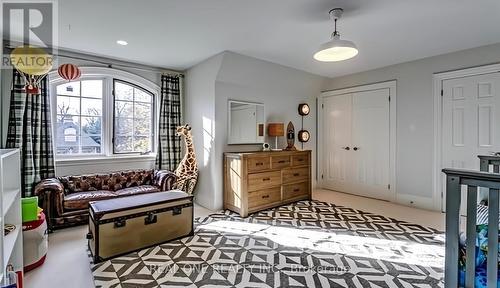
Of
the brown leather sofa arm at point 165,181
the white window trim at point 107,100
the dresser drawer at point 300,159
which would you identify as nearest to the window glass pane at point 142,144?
the white window trim at point 107,100

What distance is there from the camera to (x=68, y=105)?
3801 mm

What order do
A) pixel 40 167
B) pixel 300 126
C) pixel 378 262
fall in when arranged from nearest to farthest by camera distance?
pixel 378 262 → pixel 40 167 → pixel 300 126

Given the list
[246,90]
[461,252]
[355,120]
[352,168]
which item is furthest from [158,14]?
[352,168]

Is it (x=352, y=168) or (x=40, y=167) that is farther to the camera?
(x=352, y=168)

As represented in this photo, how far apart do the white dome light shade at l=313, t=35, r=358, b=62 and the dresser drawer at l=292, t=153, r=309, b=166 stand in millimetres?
2035

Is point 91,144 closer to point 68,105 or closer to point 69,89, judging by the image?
point 68,105

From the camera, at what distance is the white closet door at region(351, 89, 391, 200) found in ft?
14.8

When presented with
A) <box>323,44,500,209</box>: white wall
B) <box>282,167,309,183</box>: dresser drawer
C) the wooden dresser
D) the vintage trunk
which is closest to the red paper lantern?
the vintage trunk

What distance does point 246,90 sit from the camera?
4.35 meters

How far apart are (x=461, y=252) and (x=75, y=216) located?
383 cm

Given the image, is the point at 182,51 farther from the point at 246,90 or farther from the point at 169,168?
the point at 169,168

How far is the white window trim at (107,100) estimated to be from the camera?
3.66m

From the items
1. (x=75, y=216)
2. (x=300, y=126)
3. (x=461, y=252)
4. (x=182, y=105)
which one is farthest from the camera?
(x=300, y=126)

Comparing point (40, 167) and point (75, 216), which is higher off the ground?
point (40, 167)
